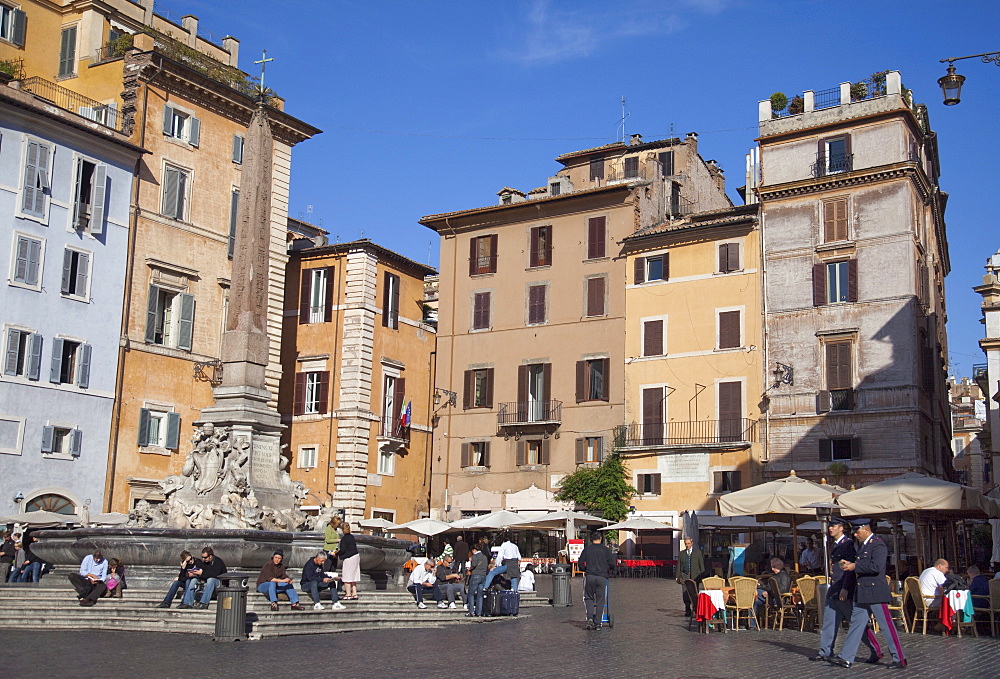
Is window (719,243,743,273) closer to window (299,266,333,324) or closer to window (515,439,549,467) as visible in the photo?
window (515,439,549,467)

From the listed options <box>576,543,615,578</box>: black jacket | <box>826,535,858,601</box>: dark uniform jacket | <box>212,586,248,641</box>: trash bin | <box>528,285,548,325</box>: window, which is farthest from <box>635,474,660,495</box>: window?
<box>826,535,858,601</box>: dark uniform jacket

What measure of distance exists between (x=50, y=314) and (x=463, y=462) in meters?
16.3

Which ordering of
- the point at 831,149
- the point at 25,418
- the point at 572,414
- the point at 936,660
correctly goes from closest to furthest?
the point at 936,660 → the point at 25,418 → the point at 831,149 → the point at 572,414

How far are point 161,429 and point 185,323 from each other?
10.8 feet

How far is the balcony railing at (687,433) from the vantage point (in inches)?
1449

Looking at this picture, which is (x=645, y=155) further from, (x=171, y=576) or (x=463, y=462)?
(x=171, y=576)

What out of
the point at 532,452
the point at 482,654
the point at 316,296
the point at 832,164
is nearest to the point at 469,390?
the point at 532,452

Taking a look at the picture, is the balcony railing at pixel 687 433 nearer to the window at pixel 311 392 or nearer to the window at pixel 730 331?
the window at pixel 730 331

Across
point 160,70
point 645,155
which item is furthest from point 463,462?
point 160,70

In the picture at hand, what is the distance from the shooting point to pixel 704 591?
1588cm

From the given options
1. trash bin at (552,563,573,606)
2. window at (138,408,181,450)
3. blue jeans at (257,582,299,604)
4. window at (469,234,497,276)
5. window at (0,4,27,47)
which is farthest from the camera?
window at (469,234,497,276)

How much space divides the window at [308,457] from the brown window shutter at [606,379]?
10.3 meters

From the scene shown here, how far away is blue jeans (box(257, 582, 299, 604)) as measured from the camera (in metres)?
15.2

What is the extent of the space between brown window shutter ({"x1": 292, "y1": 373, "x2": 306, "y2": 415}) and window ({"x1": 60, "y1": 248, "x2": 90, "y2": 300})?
10803 millimetres
